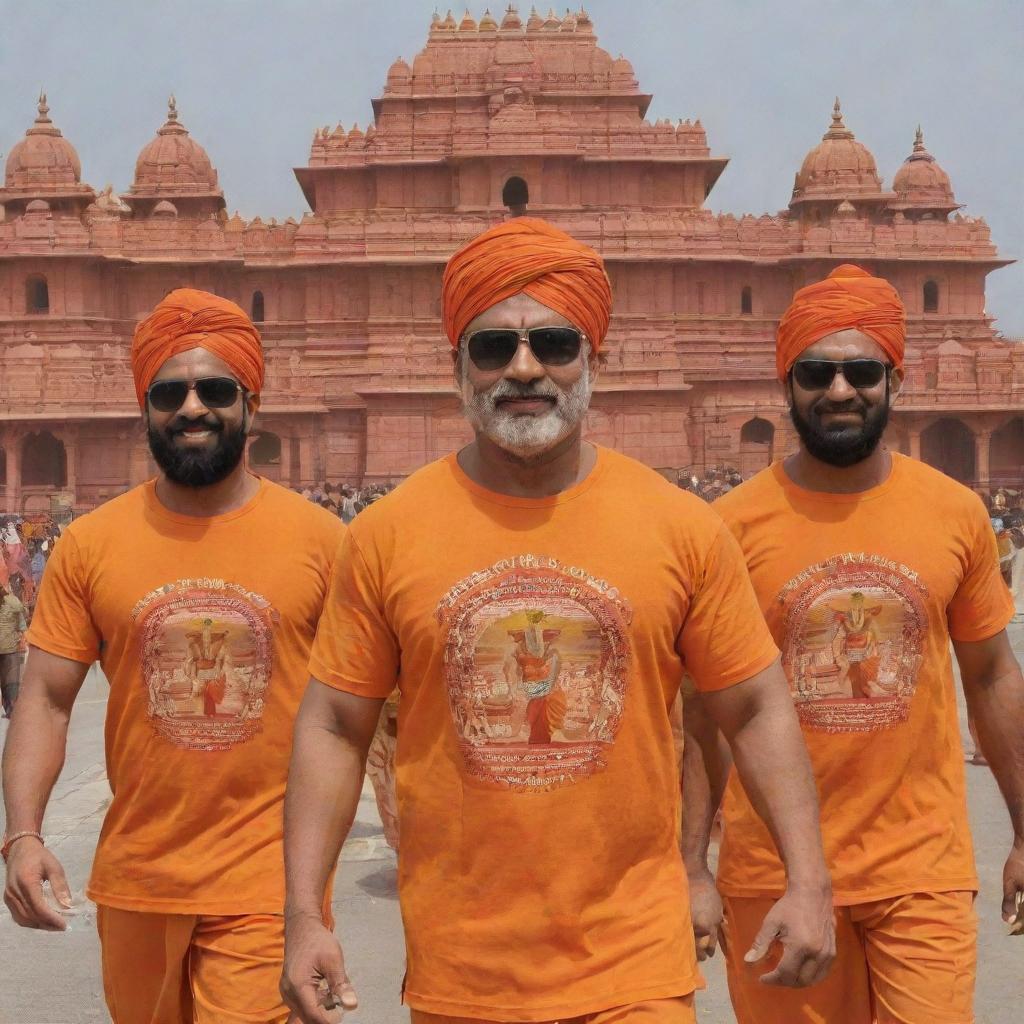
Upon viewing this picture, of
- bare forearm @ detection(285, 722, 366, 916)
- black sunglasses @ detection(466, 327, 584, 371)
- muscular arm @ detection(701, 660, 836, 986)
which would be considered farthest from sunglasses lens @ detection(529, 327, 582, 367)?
bare forearm @ detection(285, 722, 366, 916)

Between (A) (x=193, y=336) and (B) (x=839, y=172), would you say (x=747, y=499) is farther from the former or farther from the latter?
(B) (x=839, y=172)

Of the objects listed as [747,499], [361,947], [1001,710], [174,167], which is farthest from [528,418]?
[174,167]

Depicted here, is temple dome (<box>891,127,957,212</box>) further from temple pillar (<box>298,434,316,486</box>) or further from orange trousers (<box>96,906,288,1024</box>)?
orange trousers (<box>96,906,288,1024</box>)

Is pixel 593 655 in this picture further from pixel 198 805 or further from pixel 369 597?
pixel 198 805

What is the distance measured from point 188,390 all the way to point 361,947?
8.96ft

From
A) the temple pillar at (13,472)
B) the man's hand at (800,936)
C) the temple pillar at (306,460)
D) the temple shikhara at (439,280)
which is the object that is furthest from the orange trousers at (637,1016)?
the temple pillar at (13,472)

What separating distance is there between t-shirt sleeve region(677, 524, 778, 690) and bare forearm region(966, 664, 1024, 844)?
1.15 meters

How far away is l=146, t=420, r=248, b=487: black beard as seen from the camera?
406 cm

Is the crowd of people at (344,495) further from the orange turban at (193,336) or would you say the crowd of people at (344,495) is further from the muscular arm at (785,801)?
the muscular arm at (785,801)

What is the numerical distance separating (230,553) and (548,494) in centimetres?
110

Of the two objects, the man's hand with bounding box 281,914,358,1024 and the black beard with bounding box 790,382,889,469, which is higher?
the black beard with bounding box 790,382,889,469

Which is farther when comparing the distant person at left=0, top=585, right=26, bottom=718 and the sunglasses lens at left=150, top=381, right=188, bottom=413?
the distant person at left=0, top=585, right=26, bottom=718

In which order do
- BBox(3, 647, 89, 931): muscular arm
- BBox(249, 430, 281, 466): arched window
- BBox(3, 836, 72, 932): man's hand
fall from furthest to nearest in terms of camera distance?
BBox(249, 430, 281, 466): arched window < BBox(3, 647, 89, 931): muscular arm < BBox(3, 836, 72, 932): man's hand

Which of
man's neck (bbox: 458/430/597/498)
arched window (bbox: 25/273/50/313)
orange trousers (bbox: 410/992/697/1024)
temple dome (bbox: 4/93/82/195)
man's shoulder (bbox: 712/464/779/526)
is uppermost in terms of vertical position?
temple dome (bbox: 4/93/82/195)
